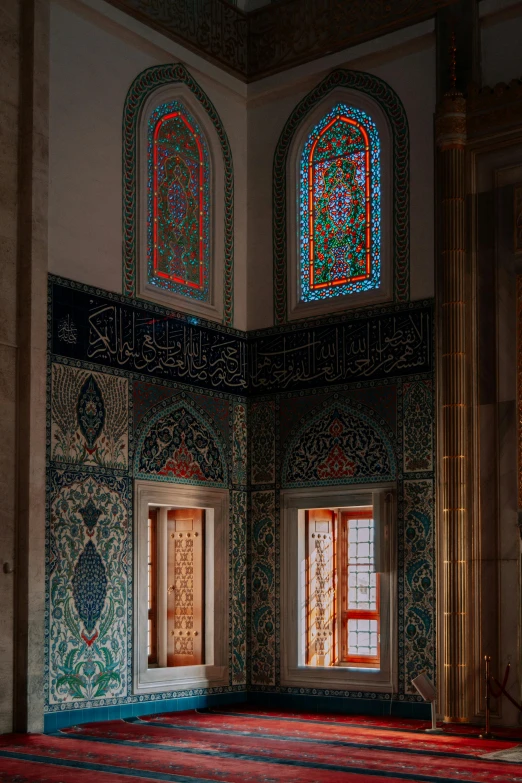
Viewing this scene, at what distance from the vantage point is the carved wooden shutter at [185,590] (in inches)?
304

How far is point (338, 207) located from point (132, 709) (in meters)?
3.81

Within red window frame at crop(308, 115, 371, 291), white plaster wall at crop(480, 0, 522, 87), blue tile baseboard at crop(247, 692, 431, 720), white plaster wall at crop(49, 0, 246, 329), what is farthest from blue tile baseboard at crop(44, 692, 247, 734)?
white plaster wall at crop(480, 0, 522, 87)

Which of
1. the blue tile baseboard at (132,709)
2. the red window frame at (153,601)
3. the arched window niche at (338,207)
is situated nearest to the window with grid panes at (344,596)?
the blue tile baseboard at (132,709)

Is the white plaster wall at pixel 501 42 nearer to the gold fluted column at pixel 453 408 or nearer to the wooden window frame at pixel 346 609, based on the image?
the gold fluted column at pixel 453 408

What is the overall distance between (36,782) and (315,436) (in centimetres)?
358

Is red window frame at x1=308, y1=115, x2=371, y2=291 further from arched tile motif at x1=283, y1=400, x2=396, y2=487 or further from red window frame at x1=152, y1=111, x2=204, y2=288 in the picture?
arched tile motif at x1=283, y1=400, x2=396, y2=487

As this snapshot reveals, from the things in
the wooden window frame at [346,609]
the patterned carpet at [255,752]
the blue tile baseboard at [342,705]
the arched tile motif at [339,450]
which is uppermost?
the arched tile motif at [339,450]

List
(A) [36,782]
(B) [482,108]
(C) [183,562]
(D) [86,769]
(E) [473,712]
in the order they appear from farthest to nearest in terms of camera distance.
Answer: (C) [183,562], (B) [482,108], (E) [473,712], (D) [86,769], (A) [36,782]

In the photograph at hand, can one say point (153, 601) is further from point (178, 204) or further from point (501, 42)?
point (501, 42)

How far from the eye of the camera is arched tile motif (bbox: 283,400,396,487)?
7.48 metres

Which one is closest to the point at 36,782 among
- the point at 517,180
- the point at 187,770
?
the point at 187,770

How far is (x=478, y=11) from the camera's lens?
7.34 metres

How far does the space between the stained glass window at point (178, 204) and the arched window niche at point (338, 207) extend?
0.60 m

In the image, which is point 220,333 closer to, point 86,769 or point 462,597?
point 462,597
